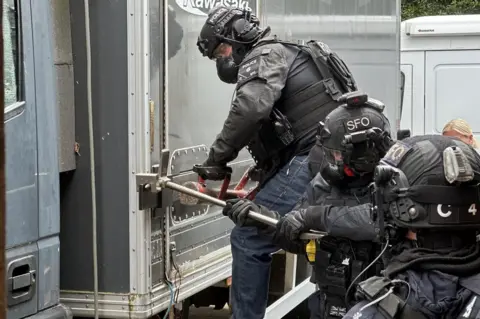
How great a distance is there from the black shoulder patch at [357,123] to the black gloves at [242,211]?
689 mm

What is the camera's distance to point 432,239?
247 cm

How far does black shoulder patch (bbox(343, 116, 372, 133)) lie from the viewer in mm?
3570

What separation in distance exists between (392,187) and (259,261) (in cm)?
200

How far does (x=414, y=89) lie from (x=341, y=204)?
662 centimetres

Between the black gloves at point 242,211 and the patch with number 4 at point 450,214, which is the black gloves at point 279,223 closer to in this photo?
the black gloves at point 242,211

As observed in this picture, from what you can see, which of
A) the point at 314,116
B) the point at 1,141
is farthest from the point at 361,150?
the point at 1,141

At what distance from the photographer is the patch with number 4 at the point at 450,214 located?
7.96 feet

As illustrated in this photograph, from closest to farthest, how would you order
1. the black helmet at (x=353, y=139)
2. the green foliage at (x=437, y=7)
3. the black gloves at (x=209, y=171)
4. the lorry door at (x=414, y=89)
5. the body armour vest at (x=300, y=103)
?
1. the black helmet at (x=353, y=139)
2. the black gloves at (x=209, y=171)
3. the body armour vest at (x=300, y=103)
4. the lorry door at (x=414, y=89)
5. the green foliage at (x=437, y=7)

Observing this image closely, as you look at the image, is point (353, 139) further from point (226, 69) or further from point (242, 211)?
point (226, 69)

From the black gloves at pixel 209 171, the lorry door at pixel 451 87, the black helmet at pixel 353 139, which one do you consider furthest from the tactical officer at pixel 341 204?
the lorry door at pixel 451 87

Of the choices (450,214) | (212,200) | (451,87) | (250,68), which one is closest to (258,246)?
(212,200)

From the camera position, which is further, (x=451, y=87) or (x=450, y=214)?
(x=451, y=87)

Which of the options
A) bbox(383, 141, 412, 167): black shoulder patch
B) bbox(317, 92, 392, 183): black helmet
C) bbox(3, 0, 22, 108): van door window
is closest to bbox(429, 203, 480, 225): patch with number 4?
bbox(383, 141, 412, 167): black shoulder patch

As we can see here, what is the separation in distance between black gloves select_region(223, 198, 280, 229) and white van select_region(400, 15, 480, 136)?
6262mm
